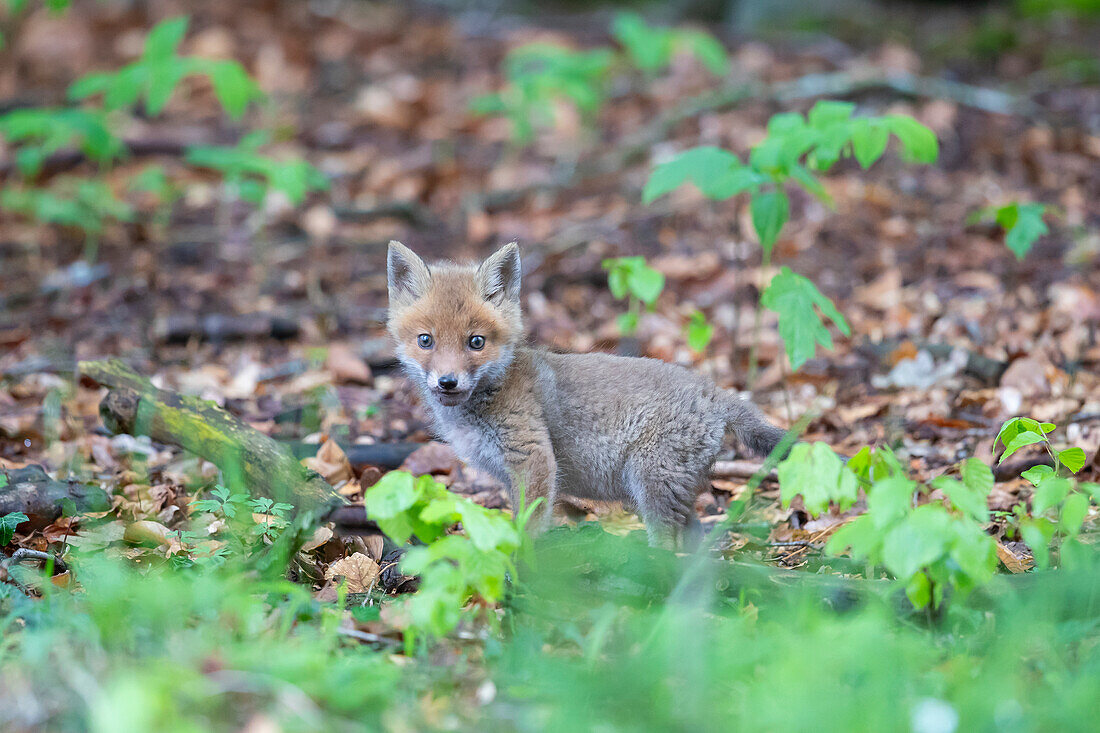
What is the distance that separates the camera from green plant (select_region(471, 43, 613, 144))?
969 cm

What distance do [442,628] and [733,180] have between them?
129 inches

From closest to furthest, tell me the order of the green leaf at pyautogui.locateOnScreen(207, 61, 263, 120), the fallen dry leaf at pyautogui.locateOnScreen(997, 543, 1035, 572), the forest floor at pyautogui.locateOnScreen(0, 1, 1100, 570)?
the fallen dry leaf at pyautogui.locateOnScreen(997, 543, 1035, 572) < the forest floor at pyautogui.locateOnScreen(0, 1, 1100, 570) < the green leaf at pyautogui.locateOnScreen(207, 61, 263, 120)

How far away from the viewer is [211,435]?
15.5 feet

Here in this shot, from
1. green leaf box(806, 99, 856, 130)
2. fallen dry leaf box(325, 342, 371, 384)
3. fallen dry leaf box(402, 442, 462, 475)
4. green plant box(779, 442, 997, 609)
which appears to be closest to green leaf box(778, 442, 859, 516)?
green plant box(779, 442, 997, 609)

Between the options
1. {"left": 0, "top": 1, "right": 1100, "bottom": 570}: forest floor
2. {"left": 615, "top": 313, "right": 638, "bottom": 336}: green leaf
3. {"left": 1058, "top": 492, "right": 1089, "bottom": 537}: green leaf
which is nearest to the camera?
{"left": 1058, "top": 492, "right": 1089, "bottom": 537}: green leaf

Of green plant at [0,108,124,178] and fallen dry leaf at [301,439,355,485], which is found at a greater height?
green plant at [0,108,124,178]

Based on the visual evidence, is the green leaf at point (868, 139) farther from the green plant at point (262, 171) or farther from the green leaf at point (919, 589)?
the green plant at point (262, 171)

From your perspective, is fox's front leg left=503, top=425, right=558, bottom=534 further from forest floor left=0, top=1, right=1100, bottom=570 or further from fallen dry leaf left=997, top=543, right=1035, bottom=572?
fallen dry leaf left=997, top=543, right=1035, bottom=572

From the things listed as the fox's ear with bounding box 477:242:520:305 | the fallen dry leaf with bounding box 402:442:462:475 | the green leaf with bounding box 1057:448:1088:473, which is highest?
the fox's ear with bounding box 477:242:520:305

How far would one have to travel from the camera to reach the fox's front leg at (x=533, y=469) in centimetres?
464

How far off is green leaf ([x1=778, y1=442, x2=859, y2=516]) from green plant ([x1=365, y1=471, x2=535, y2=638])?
1.01 m

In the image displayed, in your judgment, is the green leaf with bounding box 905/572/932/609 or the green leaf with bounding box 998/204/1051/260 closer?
the green leaf with bounding box 905/572/932/609

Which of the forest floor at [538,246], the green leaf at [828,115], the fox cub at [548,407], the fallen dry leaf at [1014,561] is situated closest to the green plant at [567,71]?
the forest floor at [538,246]

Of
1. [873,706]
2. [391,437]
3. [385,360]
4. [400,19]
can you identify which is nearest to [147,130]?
[400,19]
